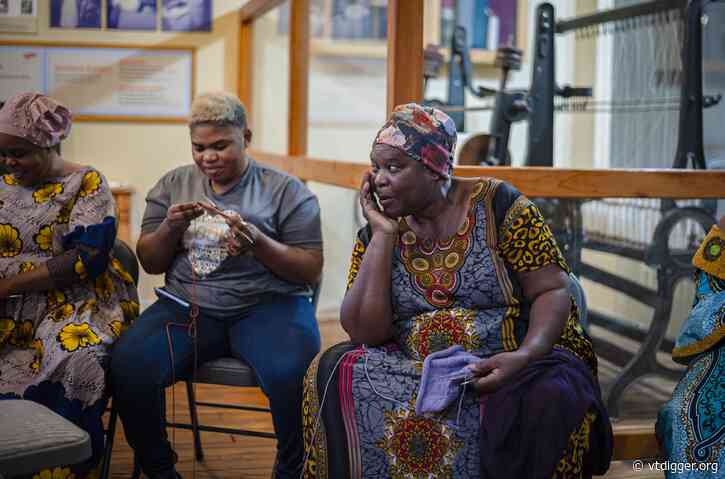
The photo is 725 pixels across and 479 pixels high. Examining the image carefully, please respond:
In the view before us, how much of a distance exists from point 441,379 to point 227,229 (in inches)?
34.9

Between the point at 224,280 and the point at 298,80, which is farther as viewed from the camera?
the point at 298,80

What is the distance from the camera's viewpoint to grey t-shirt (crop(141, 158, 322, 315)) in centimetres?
257

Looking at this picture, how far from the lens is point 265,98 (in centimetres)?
450

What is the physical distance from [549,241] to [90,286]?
4.19 ft

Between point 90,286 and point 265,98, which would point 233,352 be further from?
point 265,98


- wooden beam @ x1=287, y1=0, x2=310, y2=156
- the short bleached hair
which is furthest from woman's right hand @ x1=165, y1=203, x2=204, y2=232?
wooden beam @ x1=287, y1=0, x2=310, y2=156

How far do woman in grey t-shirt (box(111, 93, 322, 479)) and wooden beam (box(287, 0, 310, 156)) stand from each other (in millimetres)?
1350

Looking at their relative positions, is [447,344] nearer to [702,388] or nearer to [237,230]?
[702,388]

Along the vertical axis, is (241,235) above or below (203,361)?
above

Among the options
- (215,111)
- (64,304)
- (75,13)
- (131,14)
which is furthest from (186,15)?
(64,304)

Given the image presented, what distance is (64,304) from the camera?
98.7 inches

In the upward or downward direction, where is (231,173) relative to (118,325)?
upward

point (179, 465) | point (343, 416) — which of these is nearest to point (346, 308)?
point (343, 416)

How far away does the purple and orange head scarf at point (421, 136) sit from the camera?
2088 mm
